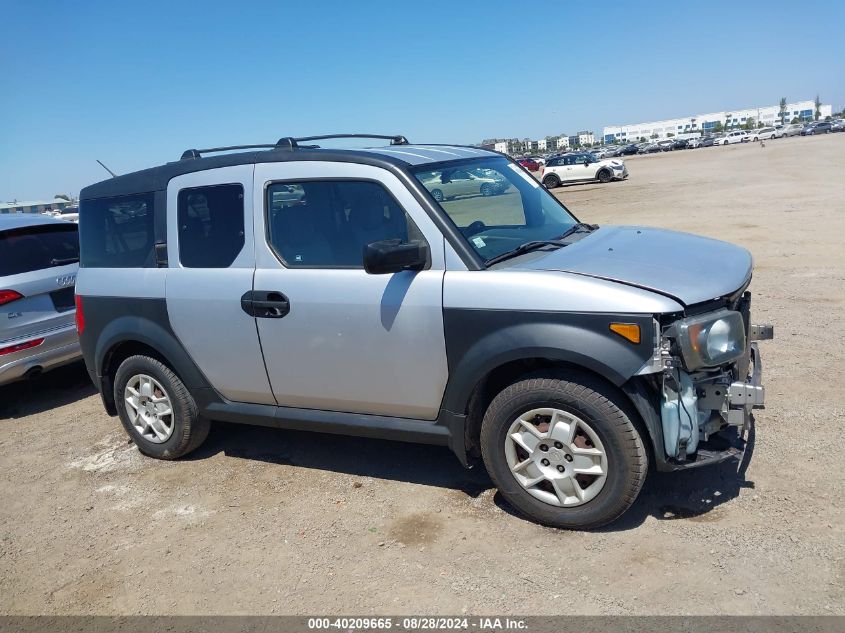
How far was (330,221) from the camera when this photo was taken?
4.25 metres

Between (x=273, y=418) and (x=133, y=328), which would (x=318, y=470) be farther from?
(x=133, y=328)

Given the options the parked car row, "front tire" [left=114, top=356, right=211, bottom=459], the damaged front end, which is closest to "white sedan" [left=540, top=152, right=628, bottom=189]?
"front tire" [left=114, top=356, right=211, bottom=459]

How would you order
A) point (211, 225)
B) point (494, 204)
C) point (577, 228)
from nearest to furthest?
point (211, 225) < point (494, 204) < point (577, 228)

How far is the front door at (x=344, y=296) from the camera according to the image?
3.90 meters

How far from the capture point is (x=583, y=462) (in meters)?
3.60

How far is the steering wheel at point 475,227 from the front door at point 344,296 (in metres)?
0.27

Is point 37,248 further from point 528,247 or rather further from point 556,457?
point 556,457

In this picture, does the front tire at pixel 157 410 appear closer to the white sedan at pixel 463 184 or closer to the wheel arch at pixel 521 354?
the wheel arch at pixel 521 354

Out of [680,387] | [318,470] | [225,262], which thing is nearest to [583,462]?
[680,387]

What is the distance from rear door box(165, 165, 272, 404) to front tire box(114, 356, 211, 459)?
37cm

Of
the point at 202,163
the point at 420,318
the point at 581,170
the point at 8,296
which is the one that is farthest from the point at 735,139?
the point at 420,318

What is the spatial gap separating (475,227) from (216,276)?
1699 millimetres

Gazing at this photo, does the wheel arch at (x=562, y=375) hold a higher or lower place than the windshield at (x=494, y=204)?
lower

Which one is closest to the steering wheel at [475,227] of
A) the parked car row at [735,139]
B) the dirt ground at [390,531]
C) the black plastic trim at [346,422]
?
the black plastic trim at [346,422]
